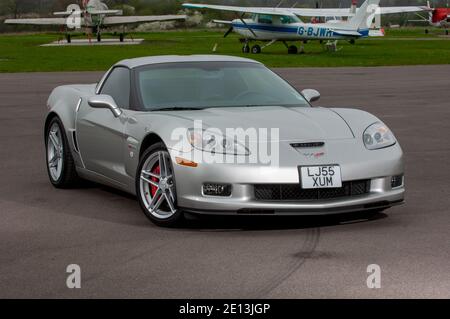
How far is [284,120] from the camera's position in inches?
320

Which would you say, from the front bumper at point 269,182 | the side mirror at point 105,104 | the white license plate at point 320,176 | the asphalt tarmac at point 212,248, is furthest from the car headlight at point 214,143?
the side mirror at point 105,104

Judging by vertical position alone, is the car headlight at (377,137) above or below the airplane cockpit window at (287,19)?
above

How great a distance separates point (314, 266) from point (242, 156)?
1.39 metres

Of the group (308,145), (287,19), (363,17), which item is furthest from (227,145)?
(363,17)

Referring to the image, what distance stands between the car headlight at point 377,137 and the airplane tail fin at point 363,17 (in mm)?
50860

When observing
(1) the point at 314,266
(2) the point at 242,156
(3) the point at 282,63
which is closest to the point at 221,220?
(2) the point at 242,156

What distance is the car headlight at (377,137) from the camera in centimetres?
799

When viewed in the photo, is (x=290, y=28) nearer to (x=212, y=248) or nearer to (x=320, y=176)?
Answer: (x=320, y=176)

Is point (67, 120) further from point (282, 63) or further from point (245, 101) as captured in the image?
point (282, 63)

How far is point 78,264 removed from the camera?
6613 millimetres

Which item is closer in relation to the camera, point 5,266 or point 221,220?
point 5,266

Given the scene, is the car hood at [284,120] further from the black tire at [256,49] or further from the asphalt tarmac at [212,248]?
the black tire at [256,49]
